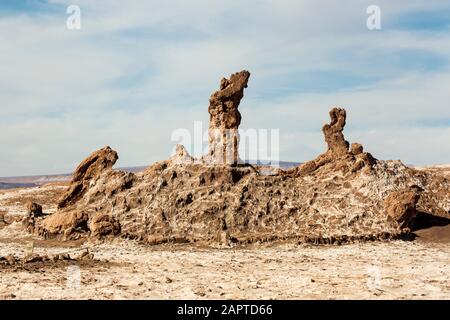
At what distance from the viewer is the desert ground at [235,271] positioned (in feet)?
52.9

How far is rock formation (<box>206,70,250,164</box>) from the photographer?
106 feet

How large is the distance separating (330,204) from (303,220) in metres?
2.07

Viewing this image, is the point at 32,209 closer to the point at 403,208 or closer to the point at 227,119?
the point at 227,119

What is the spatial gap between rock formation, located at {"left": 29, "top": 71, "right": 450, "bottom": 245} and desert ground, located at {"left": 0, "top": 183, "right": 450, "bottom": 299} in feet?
4.98

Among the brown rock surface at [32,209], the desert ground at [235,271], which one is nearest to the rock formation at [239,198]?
the desert ground at [235,271]

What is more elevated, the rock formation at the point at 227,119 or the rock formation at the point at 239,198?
the rock formation at the point at 227,119

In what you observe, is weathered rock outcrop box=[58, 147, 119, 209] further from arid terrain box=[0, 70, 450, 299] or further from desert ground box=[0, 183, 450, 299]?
desert ground box=[0, 183, 450, 299]

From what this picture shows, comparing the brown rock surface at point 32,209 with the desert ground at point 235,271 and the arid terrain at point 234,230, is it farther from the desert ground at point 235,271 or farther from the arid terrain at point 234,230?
the desert ground at point 235,271

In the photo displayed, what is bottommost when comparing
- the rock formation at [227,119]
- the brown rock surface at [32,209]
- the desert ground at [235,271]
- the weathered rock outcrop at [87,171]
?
the desert ground at [235,271]

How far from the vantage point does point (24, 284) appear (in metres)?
16.9

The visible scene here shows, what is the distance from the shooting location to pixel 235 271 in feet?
65.7

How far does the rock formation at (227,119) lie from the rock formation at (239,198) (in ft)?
0.20

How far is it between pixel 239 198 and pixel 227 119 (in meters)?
5.30
